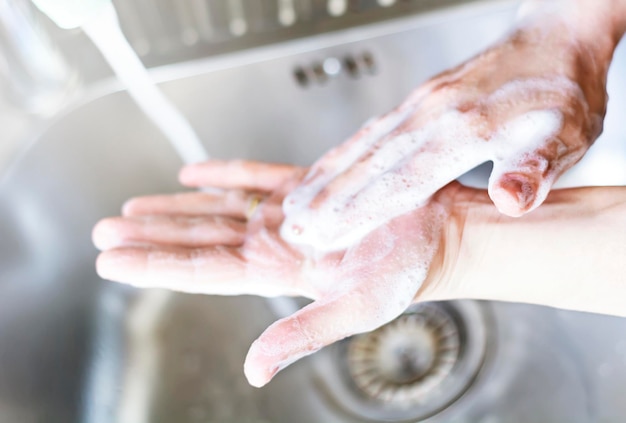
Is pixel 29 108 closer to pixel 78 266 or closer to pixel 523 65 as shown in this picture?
pixel 78 266

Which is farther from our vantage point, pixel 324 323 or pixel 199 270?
pixel 199 270

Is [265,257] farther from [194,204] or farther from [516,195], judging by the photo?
[516,195]

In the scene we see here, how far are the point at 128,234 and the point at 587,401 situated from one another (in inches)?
23.3

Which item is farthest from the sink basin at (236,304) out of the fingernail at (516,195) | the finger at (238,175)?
the fingernail at (516,195)

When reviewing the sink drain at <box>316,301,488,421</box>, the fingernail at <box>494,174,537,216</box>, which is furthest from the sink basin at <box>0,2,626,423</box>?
the fingernail at <box>494,174,537,216</box>

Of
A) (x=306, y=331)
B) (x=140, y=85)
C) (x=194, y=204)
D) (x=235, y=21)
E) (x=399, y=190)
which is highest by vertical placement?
(x=235, y=21)

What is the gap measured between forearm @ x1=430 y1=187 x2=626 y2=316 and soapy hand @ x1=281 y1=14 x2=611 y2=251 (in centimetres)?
5

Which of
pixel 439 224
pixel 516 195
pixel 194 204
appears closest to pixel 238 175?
pixel 194 204

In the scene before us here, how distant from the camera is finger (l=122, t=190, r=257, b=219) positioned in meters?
0.75

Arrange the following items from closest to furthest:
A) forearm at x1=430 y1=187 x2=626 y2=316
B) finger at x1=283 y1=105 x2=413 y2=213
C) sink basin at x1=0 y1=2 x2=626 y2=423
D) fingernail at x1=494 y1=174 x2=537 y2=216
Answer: fingernail at x1=494 y1=174 x2=537 y2=216 → forearm at x1=430 y1=187 x2=626 y2=316 → finger at x1=283 y1=105 x2=413 y2=213 → sink basin at x1=0 y1=2 x2=626 y2=423

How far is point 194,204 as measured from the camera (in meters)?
0.76

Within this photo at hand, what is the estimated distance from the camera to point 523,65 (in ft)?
2.27

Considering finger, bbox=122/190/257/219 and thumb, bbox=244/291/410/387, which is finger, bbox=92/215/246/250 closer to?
finger, bbox=122/190/257/219

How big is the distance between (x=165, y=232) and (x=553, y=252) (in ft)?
1.31
